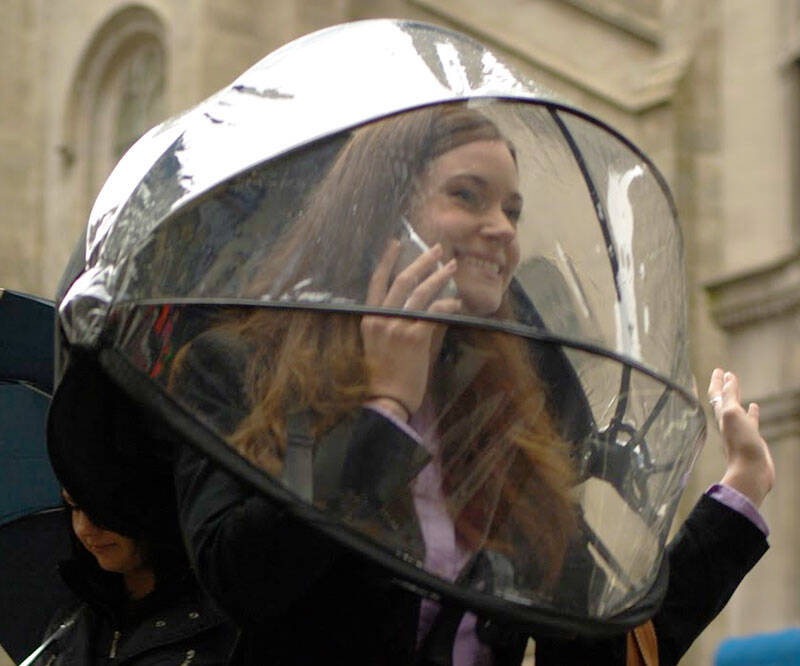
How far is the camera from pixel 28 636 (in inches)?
135

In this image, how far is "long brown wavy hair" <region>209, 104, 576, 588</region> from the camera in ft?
7.25

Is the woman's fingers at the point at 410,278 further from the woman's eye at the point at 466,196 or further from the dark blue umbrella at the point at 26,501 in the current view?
the dark blue umbrella at the point at 26,501

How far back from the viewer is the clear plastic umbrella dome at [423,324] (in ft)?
7.20

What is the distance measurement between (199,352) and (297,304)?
0.14 m

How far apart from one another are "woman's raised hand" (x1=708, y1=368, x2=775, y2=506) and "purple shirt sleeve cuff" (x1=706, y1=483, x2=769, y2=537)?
15 millimetres

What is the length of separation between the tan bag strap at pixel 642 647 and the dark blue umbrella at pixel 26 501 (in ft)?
4.25

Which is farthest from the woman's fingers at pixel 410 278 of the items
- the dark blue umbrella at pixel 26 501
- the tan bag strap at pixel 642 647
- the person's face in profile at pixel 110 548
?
the dark blue umbrella at pixel 26 501

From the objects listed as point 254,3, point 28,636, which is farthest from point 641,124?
point 28,636

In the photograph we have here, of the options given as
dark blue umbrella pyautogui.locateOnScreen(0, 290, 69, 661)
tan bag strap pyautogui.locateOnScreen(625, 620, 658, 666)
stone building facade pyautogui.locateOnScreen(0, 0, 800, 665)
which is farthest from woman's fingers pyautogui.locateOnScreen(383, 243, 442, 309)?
stone building facade pyautogui.locateOnScreen(0, 0, 800, 665)

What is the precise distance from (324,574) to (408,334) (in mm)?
362

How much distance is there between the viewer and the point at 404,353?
219 cm

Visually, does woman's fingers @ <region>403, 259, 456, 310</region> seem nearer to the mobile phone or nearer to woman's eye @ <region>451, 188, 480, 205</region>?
the mobile phone

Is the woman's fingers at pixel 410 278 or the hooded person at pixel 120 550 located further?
the hooded person at pixel 120 550

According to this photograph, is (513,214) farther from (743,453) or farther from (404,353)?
(743,453)
